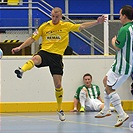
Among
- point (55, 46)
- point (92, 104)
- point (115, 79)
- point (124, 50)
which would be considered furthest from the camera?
point (92, 104)

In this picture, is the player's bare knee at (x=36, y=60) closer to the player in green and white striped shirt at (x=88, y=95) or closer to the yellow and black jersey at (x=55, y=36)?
the yellow and black jersey at (x=55, y=36)

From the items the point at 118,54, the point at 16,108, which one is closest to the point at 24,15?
the point at 16,108

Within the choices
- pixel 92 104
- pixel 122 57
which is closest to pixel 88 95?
pixel 92 104

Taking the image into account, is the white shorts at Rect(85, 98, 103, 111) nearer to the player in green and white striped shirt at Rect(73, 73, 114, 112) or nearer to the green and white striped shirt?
the player in green and white striped shirt at Rect(73, 73, 114, 112)

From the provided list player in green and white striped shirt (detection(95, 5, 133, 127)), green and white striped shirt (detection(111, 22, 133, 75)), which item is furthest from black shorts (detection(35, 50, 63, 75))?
green and white striped shirt (detection(111, 22, 133, 75))

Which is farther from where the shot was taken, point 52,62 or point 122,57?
point 52,62

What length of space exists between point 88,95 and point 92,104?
213 millimetres

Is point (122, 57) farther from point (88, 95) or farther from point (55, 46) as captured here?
point (88, 95)

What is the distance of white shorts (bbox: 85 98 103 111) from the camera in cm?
1078

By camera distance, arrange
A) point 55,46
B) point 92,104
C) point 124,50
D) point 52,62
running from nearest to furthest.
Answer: point 124,50, point 52,62, point 55,46, point 92,104

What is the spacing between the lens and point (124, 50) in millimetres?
6586

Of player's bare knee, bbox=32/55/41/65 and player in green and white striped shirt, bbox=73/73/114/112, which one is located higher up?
player's bare knee, bbox=32/55/41/65

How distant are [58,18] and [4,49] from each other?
3.41m

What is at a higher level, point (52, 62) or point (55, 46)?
point (55, 46)
